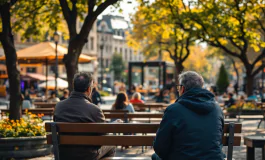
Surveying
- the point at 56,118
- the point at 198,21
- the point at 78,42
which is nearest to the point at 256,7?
the point at 198,21

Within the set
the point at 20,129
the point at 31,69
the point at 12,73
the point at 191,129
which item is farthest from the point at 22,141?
the point at 31,69

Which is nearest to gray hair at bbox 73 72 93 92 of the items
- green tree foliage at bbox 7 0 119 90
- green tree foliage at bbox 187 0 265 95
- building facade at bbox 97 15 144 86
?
green tree foliage at bbox 7 0 119 90

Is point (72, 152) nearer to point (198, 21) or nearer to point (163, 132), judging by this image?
point (163, 132)

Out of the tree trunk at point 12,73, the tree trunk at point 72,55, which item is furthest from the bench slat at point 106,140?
the tree trunk at point 72,55

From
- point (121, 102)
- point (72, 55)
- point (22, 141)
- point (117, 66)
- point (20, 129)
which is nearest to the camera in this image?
point (22, 141)

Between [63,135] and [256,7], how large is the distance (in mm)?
21692

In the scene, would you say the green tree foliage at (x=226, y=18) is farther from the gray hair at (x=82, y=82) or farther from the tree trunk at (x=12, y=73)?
the gray hair at (x=82, y=82)

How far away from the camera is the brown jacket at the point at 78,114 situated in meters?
6.91

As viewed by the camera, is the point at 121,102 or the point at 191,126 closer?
the point at 191,126

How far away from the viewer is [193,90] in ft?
17.6

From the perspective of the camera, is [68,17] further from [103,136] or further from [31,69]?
[31,69]

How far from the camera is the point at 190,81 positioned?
551 cm

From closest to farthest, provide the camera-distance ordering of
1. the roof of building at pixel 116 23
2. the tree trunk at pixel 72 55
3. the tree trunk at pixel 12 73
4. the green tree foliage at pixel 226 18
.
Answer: the tree trunk at pixel 12 73, the tree trunk at pixel 72 55, the green tree foliage at pixel 226 18, the roof of building at pixel 116 23

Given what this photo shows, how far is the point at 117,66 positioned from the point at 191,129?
327 feet
